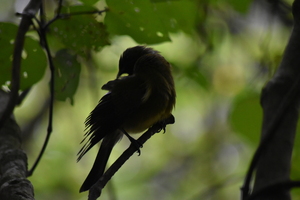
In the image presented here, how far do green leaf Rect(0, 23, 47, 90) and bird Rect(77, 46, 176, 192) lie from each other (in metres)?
0.52

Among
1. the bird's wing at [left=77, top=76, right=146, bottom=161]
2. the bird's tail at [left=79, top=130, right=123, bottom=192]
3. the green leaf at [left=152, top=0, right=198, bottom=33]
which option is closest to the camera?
the green leaf at [left=152, top=0, right=198, bottom=33]

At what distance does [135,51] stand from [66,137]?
12.6 ft

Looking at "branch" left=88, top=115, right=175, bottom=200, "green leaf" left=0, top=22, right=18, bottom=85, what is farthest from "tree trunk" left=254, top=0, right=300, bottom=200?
"green leaf" left=0, top=22, right=18, bottom=85

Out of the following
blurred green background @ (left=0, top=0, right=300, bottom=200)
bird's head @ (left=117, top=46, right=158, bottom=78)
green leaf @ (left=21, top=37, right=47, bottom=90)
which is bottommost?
blurred green background @ (left=0, top=0, right=300, bottom=200)

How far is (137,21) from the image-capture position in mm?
1978

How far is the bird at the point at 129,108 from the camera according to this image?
8.16ft

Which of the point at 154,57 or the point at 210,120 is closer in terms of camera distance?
the point at 154,57

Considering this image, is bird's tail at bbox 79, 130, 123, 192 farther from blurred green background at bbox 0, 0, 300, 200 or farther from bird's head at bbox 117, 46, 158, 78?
blurred green background at bbox 0, 0, 300, 200

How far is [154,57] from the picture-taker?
3.00 metres

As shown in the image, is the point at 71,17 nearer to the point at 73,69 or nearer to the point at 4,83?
the point at 73,69

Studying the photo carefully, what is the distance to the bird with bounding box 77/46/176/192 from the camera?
8.16 ft

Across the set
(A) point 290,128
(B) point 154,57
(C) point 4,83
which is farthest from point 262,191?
(B) point 154,57

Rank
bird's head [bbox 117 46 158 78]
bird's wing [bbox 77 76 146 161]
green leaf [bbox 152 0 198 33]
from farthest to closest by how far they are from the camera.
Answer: bird's head [bbox 117 46 158 78] < bird's wing [bbox 77 76 146 161] < green leaf [bbox 152 0 198 33]

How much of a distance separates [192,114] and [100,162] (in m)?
4.55
